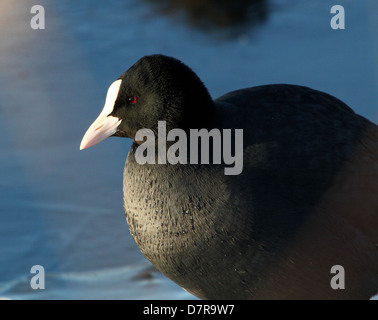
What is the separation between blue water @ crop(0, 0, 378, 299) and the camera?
3.98 meters

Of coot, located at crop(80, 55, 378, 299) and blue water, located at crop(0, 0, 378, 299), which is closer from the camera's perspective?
coot, located at crop(80, 55, 378, 299)

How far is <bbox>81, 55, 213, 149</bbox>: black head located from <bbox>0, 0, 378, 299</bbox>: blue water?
1.03 metres

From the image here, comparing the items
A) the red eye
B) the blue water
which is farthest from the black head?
the blue water

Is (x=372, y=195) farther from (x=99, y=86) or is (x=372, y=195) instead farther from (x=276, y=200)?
(x=99, y=86)

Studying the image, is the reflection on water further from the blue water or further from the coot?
the coot

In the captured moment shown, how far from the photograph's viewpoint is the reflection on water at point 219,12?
19.0 feet

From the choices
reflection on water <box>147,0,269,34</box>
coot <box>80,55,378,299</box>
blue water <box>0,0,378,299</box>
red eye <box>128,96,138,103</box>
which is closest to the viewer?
coot <box>80,55,378,299</box>

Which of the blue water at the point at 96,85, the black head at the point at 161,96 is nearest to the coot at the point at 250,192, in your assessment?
the black head at the point at 161,96

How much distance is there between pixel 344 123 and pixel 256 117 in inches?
15.4

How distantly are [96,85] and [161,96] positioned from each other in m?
2.14

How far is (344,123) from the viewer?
331cm

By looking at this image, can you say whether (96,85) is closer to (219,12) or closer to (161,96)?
(219,12)

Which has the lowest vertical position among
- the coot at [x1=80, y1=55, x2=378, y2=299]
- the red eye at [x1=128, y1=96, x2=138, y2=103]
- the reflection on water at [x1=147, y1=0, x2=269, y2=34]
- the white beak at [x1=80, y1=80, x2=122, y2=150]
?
the coot at [x1=80, y1=55, x2=378, y2=299]

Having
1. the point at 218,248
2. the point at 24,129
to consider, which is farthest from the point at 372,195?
the point at 24,129
